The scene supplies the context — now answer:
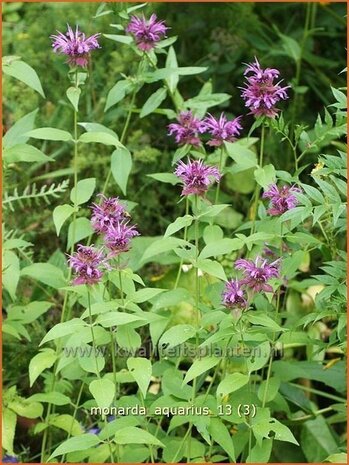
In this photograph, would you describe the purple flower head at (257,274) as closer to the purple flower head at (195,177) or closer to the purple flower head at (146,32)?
the purple flower head at (195,177)

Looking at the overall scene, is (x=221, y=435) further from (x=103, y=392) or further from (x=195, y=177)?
(x=195, y=177)

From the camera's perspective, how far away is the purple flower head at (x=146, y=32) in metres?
1.99

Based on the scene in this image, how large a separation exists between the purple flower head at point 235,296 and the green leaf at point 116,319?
0.54 ft

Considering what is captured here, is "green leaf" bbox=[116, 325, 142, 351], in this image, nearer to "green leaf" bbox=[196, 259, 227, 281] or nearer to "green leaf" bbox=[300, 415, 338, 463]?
"green leaf" bbox=[196, 259, 227, 281]

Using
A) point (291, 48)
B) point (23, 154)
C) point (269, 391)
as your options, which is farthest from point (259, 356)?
point (291, 48)

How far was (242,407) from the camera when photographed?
5.76 feet

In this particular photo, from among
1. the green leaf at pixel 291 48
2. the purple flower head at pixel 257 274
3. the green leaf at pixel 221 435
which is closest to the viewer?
the purple flower head at pixel 257 274

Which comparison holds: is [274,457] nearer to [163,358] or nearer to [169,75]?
[163,358]

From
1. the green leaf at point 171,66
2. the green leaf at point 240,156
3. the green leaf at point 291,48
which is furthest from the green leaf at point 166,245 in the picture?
the green leaf at point 291,48

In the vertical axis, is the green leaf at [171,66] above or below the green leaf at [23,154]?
above

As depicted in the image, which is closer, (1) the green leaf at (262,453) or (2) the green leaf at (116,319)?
(2) the green leaf at (116,319)

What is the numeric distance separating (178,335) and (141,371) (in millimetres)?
100

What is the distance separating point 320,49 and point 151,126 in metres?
0.92

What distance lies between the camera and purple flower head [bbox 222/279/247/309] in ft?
5.17
